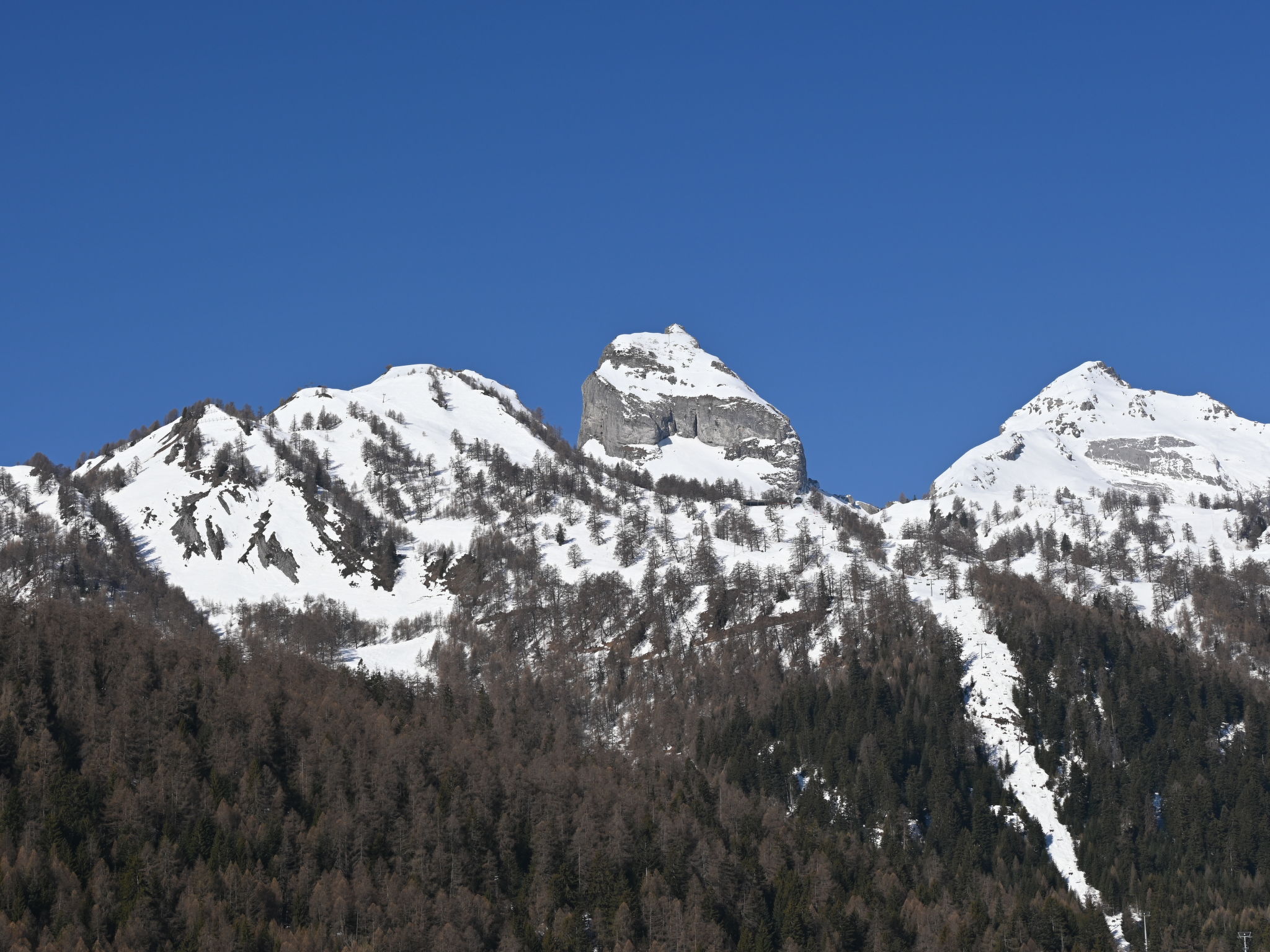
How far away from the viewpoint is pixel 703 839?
192 m

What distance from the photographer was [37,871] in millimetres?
158250

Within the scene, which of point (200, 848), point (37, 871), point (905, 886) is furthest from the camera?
point (905, 886)

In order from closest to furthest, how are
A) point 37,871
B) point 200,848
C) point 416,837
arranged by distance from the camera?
point 37,871, point 200,848, point 416,837

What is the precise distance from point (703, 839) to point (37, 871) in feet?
224

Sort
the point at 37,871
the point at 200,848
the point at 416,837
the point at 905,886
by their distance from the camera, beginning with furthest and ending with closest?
the point at 905,886
the point at 416,837
the point at 200,848
the point at 37,871

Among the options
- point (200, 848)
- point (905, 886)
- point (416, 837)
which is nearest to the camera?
point (200, 848)

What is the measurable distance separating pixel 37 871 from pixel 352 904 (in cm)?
2780

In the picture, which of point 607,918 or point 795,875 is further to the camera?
point 795,875

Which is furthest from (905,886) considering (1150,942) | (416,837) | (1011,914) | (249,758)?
(249,758)

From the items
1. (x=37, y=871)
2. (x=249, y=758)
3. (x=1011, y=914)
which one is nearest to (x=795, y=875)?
(x=1011, y=914)

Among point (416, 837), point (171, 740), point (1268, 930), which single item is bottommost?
point (1268, 930)

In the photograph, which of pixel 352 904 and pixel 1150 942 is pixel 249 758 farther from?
pixel 1150 942

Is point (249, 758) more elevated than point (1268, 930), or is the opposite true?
point (249, 758)

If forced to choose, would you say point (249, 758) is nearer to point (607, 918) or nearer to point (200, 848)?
point (200, 848)
